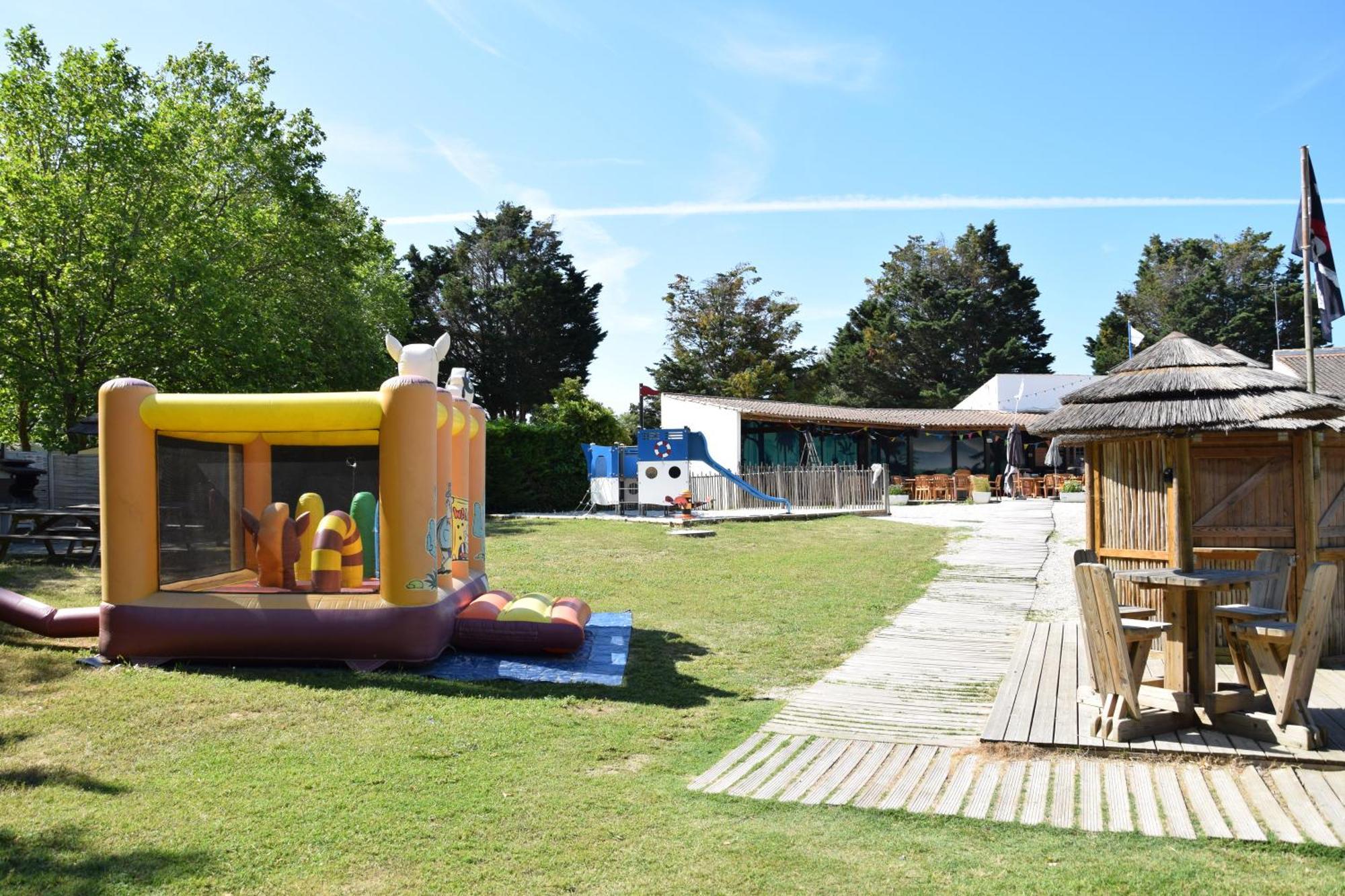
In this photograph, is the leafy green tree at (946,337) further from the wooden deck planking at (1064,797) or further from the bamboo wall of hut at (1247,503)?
the wooden deck planking at (1064,797)

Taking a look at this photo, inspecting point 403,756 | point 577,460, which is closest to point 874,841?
point 403,756

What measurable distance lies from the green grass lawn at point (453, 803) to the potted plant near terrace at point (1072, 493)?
70.4 ft

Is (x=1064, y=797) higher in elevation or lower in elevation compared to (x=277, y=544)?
lower

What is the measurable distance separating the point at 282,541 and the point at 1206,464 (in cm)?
772

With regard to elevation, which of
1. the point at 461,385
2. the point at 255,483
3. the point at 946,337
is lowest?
the point at 255,483

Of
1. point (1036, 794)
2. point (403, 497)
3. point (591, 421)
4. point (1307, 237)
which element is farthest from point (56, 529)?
point (591, 421)

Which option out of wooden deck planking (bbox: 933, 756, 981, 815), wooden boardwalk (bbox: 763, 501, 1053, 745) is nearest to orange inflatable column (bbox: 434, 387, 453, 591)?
wooden boardwalk (bbox: 763, 501, 1053, 745)

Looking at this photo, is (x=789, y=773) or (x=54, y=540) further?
(x=54, y=540)

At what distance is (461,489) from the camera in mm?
9492

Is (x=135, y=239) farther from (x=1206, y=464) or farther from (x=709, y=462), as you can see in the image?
(x=1206, y=464)

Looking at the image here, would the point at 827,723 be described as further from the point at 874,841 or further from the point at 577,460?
the point at 577,460

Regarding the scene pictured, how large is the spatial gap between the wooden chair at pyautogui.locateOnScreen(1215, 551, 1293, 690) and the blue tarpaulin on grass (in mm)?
4154

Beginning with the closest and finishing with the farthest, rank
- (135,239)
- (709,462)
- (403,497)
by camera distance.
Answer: (403,497)
(135,239)
(709,462)

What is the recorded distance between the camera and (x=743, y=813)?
4617mm
